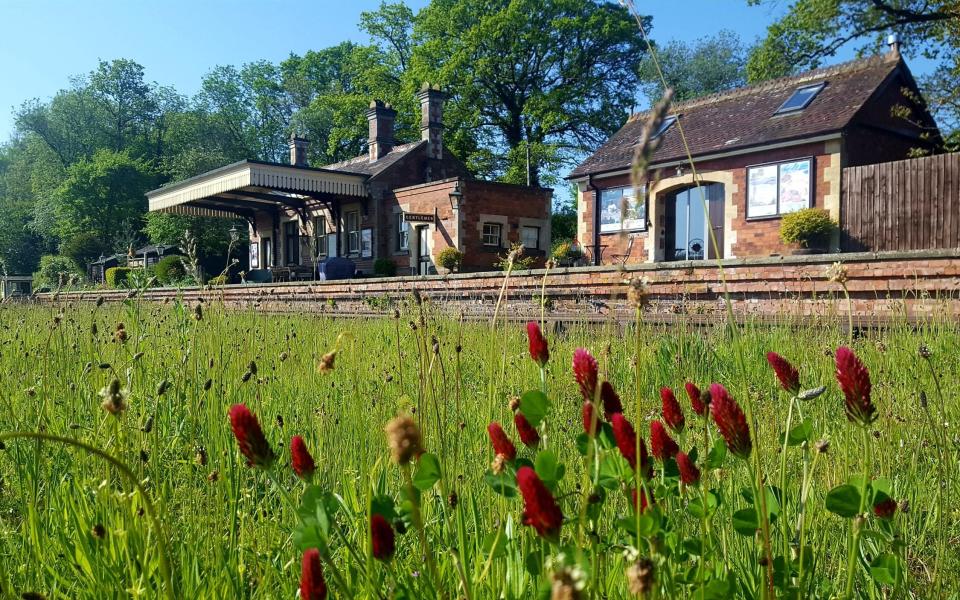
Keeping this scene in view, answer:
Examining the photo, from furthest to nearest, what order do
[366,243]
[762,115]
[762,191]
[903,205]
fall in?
1. [366,243]
2. [762,115]
3. [762,191]
4. [903,205]

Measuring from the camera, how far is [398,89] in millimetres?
44031

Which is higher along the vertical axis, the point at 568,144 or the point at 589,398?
the point at 568,144

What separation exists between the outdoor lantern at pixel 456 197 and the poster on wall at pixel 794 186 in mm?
10351

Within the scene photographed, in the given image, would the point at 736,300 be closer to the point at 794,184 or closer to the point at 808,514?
the point at 808,514

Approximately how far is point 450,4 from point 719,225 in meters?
27.5

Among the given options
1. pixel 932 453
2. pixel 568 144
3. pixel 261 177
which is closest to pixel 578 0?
pixel 568 144

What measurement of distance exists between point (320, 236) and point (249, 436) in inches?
1153

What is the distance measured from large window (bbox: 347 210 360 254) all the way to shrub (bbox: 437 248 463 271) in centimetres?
582

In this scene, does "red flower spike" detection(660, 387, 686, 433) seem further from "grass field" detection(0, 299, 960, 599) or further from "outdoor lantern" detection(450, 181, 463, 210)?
"outdoor lantern" detection(450, 181, 463, 210)

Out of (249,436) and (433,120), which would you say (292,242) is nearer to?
(433,120)

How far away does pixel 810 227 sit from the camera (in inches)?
636

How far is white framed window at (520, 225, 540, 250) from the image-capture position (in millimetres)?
25672

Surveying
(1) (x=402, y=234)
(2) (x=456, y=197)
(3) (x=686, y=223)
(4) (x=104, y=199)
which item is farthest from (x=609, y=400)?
(4) (x=104, y=199)

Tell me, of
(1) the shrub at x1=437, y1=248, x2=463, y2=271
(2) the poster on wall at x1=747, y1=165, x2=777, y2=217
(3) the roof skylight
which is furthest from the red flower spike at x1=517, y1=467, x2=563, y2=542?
(1) the shrub at x1=437, y1=248, x2=463, y2=271
